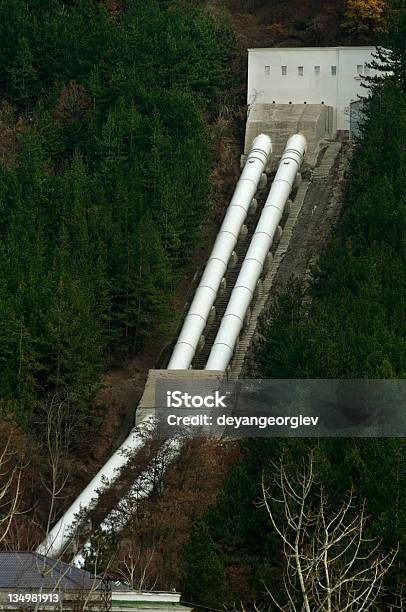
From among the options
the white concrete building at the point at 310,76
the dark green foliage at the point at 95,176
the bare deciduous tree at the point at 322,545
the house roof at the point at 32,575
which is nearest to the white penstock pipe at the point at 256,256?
the dark green foliage at the point at 95,176

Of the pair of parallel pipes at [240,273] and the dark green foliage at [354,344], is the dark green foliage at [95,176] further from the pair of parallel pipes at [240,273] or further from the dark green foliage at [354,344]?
the dark green foliage at [354,344]

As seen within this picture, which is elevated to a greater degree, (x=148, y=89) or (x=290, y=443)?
(x=148, y=89)

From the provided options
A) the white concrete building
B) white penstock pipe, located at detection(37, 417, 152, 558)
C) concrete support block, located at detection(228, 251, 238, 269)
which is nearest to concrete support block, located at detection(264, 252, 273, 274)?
concrete support block, located at detection(228, 251, 238, 269)

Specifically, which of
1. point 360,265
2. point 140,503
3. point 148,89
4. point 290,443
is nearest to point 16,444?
point 140,503

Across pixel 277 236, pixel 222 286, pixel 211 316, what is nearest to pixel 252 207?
pixel 277 236

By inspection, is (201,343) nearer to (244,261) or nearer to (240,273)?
(240,273)

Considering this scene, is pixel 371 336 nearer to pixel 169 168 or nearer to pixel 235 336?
pixel 235 336
